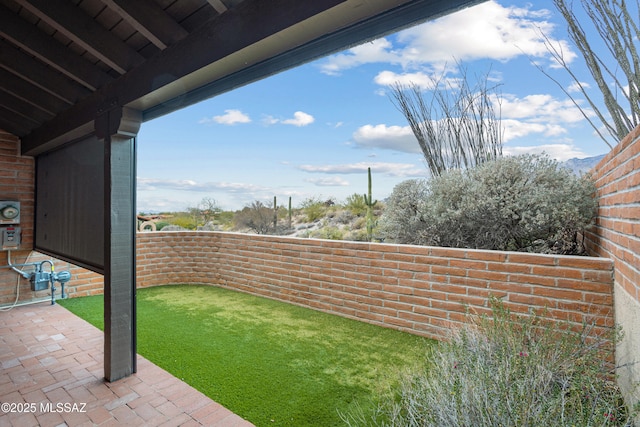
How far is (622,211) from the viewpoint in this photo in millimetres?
2295

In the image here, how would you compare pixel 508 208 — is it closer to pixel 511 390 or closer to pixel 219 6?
pixel 511 390

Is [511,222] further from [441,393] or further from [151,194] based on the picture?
[151,194]

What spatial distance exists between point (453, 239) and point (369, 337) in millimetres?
1634

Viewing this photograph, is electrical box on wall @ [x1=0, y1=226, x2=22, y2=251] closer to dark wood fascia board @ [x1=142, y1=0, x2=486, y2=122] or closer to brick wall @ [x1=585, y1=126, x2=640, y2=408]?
dark wood fascia board @ [x1=142, y1=0, x2=486, y2=122]

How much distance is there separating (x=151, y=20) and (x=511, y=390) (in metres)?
2.85


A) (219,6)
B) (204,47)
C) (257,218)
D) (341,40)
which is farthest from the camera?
(257,218)

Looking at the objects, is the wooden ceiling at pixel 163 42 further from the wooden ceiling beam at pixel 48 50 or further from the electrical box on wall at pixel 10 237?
the electrical box on wall at pixel 10 237

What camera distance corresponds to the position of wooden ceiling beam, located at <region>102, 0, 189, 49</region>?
2.02 m

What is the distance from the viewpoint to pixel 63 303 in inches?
197

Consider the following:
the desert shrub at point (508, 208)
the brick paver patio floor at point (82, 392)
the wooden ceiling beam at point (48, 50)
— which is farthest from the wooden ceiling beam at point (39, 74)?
the desert shrub at point (508, 208)

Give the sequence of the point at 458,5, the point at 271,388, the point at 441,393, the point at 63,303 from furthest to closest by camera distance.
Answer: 1. the point at 63,303
2. the point at 271,388
3. the point at 441,393
4. the point at 458,5

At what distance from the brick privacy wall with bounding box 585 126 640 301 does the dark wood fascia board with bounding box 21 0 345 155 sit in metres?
2.02

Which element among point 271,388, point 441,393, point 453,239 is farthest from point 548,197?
point 271,388

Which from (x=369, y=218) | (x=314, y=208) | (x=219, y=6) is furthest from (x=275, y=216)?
(x=219, y=6)
